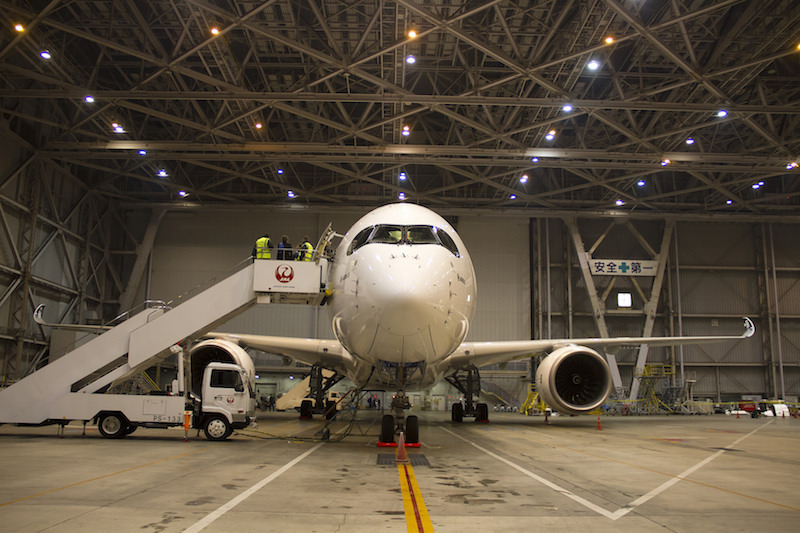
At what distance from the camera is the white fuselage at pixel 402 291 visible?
8.63 metres

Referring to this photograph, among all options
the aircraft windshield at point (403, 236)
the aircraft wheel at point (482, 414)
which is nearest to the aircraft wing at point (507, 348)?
the aircraft wheel at point (482, 414)

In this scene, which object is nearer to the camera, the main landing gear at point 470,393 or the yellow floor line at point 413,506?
the yellow floor line at point 413,506

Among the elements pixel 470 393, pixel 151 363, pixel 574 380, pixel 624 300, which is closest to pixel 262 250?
pixel 151 363

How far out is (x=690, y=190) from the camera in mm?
29156

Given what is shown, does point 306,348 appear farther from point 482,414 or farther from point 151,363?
point 482,414

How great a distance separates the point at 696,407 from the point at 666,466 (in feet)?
83.2

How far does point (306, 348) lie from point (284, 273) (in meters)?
4.09

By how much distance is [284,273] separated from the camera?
466 inches

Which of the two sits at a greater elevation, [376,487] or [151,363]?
[151,363]

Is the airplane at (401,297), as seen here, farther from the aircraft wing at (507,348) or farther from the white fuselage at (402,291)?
the aircraft wing at (507,348)

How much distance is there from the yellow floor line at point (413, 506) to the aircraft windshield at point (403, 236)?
375cm

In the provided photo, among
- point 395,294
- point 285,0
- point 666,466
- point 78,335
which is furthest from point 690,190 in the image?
point 78,335

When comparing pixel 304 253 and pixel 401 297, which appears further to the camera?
pixel 304 253

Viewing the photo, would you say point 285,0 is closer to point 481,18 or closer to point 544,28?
point 481,18
